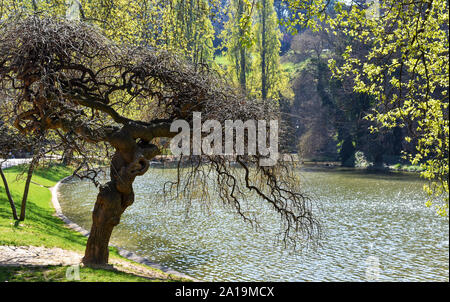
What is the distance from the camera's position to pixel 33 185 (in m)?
21.7

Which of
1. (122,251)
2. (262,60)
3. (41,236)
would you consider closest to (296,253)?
(122,251)

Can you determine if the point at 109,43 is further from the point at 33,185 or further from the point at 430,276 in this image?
the point at 33,185

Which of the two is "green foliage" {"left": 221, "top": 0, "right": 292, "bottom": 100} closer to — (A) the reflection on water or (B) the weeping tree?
(A) the reflection on water

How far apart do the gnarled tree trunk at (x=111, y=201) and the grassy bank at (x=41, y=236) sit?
2.36ft

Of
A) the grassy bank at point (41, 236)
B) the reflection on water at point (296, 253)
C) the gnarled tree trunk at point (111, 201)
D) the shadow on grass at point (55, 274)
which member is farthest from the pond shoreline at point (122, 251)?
the shadow on grass at point (55, 274)

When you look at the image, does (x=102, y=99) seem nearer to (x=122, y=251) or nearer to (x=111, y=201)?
(x=111, y=201)

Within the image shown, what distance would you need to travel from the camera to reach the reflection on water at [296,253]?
11.0 m

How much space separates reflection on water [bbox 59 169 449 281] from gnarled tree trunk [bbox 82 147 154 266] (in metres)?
1.14

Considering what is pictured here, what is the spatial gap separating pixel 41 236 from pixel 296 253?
6641mm

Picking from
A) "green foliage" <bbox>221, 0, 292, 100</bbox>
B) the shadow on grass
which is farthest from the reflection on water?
"green foliage" <bbox>221, 0, 292, 100</bbox>

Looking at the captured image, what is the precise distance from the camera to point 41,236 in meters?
11.2

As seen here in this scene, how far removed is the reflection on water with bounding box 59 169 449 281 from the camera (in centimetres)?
1095
